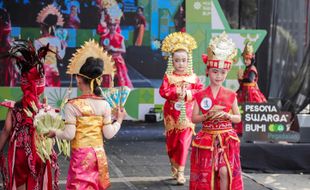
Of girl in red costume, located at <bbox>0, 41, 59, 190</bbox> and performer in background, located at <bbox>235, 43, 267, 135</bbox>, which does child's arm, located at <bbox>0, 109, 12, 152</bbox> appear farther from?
performer in background, located at <bbox>235, 43, 267, 135</bbox>

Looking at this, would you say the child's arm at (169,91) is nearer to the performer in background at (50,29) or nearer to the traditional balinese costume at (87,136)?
the traditional balinese costume at (87,136)

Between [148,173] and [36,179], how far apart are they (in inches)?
100

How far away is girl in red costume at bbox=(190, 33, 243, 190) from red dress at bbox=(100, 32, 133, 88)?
6.31m

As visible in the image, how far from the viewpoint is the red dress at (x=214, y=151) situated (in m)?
5.78

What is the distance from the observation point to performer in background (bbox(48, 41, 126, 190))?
514cm

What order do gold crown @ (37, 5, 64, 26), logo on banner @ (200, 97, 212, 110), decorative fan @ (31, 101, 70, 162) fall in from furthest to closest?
gold crown @ (37, 5, 64, 26) < logo on banner @ (200, 97, 212, 110) < decorative fan @ (31, 101, 70, 162)

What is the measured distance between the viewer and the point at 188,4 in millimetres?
12234

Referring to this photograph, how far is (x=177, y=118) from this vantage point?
7.45m

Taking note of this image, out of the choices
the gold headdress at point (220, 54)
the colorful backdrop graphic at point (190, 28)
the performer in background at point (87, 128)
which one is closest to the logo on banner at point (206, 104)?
the gold headdress at point (220, 54)

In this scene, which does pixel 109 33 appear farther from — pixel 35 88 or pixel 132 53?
pixel 35 88

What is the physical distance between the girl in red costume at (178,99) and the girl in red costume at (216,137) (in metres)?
1.37

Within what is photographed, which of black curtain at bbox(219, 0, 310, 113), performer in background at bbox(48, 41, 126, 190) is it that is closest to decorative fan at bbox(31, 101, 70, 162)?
performer in background at bbox(48, 41, 126, 190)

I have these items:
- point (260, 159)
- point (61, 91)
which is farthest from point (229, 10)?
point (260, 159)

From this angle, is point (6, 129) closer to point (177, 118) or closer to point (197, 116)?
point (197, 116)
